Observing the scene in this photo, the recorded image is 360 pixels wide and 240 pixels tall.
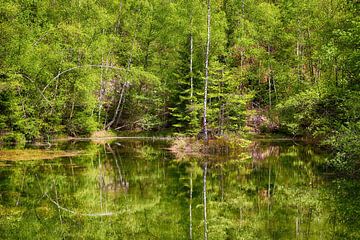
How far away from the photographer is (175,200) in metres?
13.8

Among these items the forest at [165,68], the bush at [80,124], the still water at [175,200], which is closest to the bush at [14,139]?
the forest at [165,68]

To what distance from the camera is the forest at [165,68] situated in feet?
98.3

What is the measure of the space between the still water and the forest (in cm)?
756

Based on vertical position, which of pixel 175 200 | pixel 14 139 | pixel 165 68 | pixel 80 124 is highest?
pixel 165 68

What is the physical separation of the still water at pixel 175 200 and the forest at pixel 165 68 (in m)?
7.56

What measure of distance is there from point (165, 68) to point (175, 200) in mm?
34455

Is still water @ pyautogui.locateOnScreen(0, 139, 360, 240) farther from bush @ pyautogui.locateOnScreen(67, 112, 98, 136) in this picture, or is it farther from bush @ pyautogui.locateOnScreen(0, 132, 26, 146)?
bush @ pyautogui.locateOnScreen(67, 112, 98, 136)

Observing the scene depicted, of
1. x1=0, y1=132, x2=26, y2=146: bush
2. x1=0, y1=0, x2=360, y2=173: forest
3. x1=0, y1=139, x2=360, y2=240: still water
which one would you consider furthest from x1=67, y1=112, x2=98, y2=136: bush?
x1=0, y1=139, x2=360, y2=240: still water

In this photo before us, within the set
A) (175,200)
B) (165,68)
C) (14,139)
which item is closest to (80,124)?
(14,139)

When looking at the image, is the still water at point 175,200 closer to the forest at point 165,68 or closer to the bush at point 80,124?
the forest at point 165,68

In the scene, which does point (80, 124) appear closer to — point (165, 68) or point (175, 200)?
Answer: point (165, 68)

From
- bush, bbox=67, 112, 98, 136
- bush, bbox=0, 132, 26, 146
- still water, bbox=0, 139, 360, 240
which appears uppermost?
bush, bbox=67, 112, 98, 136

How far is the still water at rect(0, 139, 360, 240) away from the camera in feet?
33.7

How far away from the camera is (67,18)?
41.2 m
